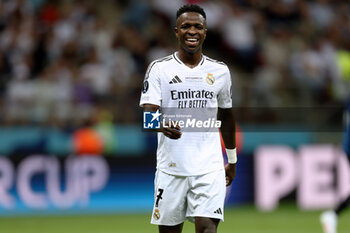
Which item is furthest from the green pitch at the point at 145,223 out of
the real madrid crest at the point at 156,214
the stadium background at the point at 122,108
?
the real madrid crest at the point at 156,214

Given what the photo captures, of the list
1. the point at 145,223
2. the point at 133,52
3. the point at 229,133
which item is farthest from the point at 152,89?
the point at 133,52

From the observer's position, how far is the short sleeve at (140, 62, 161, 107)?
5.96 meters

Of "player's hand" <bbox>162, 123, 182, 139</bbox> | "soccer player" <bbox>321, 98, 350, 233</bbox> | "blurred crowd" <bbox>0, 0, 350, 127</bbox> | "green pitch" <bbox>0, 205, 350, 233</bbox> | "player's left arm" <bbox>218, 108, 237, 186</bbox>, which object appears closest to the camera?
"player's hand" <bbox>162, 123, 182, 139</bbox>

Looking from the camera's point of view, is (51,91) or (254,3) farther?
(254,3)

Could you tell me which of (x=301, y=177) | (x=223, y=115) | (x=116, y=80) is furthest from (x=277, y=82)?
(x=223, y=115)

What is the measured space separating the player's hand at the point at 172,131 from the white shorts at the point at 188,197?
1.53 ft

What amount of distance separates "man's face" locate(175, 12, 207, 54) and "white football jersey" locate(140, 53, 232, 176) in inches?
7.1

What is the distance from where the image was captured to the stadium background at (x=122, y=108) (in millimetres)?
12523

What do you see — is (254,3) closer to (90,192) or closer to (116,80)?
(116,80)

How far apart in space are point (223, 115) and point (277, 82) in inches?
331

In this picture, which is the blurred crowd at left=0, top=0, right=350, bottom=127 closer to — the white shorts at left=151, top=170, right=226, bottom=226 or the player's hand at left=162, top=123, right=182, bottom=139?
the white shorts at left=151, top=170, right=226, bottom=226

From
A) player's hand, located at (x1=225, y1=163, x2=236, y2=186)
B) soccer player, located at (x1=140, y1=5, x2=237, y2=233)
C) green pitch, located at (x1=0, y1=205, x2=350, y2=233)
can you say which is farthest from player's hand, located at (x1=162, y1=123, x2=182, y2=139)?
green pitch, located at (x1=0, y1=205, x2=350, y2=233)

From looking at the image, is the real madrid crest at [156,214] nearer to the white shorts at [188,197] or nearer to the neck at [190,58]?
the white shorts at [188,197]

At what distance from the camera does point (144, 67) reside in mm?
14383
